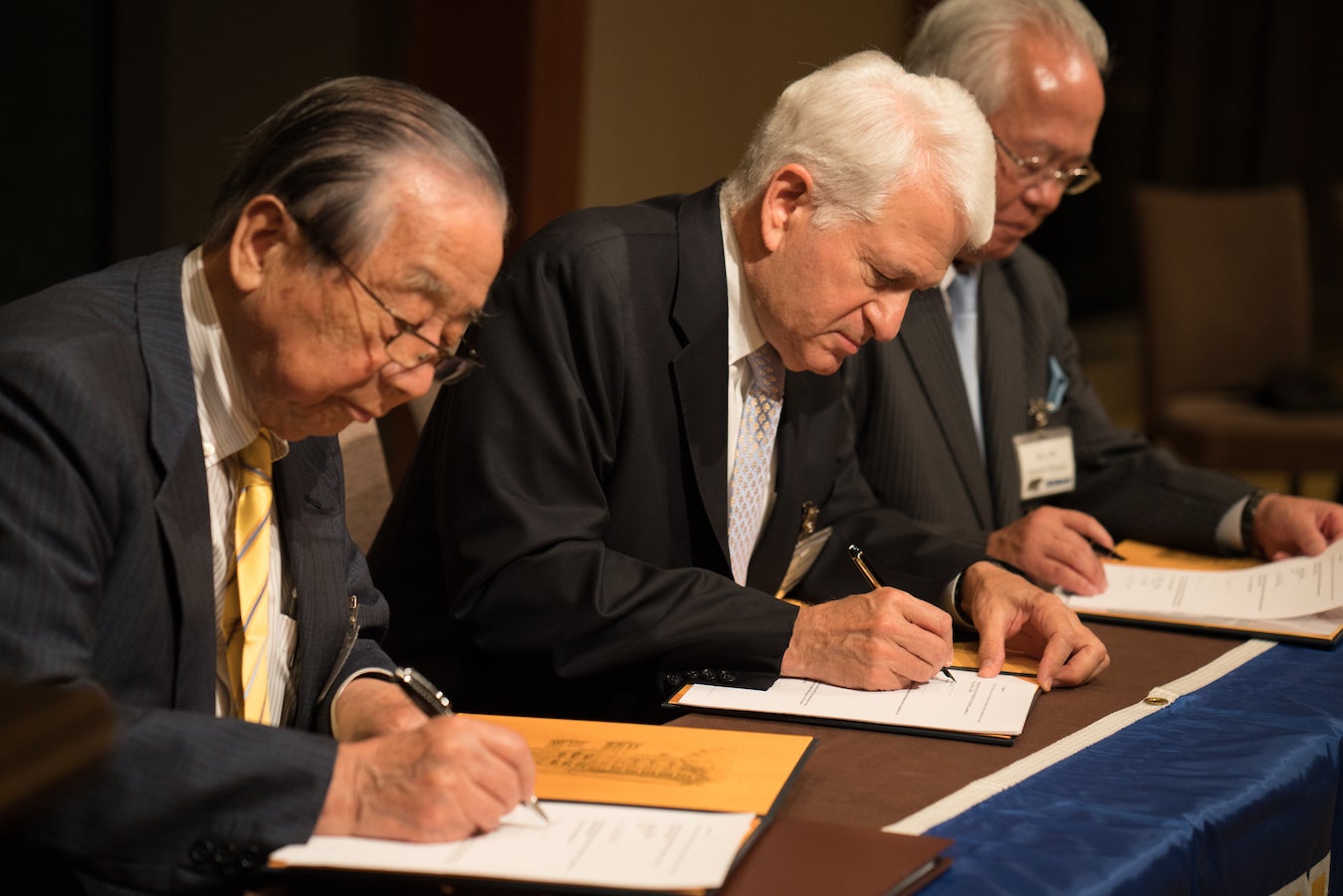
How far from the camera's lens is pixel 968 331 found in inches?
116

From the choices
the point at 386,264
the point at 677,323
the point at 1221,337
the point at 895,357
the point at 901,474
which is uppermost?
the point at 386,264

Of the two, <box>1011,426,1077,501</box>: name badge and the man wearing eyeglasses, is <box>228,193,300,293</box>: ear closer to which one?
the man wearing eyeglasses

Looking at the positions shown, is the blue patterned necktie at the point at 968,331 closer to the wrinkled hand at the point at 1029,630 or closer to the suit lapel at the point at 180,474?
the wrinkled hand at the point at 1029,630

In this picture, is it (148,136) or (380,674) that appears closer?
A: (380,674)

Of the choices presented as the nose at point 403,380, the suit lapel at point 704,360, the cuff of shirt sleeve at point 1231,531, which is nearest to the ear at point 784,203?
the suit lapel at point 704,360

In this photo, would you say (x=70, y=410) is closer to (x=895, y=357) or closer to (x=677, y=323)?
(x=677, y=323)

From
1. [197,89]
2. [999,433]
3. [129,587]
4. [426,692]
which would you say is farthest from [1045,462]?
[197,89]

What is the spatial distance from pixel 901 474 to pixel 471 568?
1043 mm

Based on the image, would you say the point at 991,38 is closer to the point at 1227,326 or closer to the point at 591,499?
the point at 591,499

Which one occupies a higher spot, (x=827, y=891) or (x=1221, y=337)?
(x=827, y=891)

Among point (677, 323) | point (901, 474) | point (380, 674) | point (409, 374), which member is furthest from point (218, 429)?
point (901, 474)

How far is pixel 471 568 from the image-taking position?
197cm

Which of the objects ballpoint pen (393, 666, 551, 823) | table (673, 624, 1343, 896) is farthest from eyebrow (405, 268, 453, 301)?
table (673, 624, 1343, 896)

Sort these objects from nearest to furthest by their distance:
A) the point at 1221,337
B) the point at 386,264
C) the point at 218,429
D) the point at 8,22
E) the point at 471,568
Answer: the point at 386,264, the point at 218,429, the point at 471,568, the point at 8,22, the point at 1221,337
